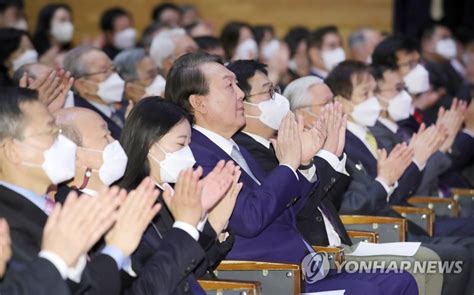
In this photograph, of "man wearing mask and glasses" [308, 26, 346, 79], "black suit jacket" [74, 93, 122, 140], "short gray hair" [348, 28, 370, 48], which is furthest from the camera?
"short gray hair" [348, 28, 370, 48]

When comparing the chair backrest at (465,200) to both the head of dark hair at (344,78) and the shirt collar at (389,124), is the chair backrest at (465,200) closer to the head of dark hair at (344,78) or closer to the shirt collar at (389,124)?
the shirt collar at (389,124)

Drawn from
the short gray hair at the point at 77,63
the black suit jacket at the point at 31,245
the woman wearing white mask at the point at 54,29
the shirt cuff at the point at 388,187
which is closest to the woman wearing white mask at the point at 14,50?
the short gray hair at the point at 77,63

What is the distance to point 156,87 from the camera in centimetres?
620

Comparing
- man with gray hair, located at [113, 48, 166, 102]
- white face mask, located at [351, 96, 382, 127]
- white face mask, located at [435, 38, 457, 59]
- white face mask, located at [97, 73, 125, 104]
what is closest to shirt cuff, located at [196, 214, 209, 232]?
white face mask, located at [351, 96, 382, 127]

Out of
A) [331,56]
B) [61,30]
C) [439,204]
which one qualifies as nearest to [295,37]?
[331,56]

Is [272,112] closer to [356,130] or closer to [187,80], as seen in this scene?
[187,80]

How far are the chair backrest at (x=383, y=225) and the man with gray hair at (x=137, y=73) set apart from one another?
1741 millimetres

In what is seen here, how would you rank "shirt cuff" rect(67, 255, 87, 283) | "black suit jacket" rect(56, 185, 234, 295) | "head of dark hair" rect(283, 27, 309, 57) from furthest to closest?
1. "head of dark hair" rect(283, 27, 309, 57)
2. "black suit jacket" rect(56, 185, 234, 295)
3. "shirt cuff" rect(67, 255, 87, 283)

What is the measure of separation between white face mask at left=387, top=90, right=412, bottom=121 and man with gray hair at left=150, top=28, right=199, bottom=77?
1.25 m

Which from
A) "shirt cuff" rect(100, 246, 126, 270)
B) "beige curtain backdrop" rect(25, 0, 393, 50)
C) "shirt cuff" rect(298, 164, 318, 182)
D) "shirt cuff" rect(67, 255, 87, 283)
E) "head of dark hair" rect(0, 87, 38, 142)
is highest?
"head of dark hair" rect(0, 87, 38, 142)

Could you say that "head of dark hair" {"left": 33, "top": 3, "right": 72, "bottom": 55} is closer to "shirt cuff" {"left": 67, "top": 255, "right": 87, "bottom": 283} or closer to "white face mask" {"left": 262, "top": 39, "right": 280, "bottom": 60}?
"white face mask" {"left": 262, "top": 39, "right": 280, "bottom": 60}

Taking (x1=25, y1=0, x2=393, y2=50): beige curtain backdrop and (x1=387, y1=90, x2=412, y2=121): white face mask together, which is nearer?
(x1=387, y1=90, x2=412, y2=121): white face mask

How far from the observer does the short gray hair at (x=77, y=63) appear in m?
5.84

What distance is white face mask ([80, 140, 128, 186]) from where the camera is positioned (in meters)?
3.75
